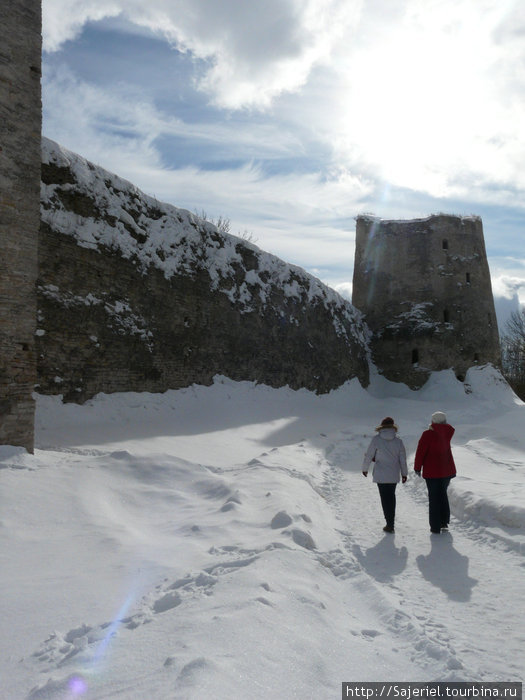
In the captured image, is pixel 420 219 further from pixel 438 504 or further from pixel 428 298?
pixel 438 504

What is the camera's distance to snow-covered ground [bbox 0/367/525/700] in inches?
104

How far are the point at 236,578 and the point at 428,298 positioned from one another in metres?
21.9

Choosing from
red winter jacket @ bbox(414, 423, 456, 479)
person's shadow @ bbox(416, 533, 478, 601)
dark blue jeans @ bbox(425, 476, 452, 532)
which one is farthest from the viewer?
red winter jacket @ bbox(414, 423, 456, 479)

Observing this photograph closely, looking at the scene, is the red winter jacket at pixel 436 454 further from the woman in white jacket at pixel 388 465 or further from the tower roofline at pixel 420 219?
the tower roofline at pixel 420 219

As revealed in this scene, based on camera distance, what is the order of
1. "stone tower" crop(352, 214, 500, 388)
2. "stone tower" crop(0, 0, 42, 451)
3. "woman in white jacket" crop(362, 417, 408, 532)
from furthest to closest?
"stone tower" crop(352, 214, 500, 388) < "stone tower" crop(0, 0, 42, 451) < "woman in white jacket" crop(362, 417, 408, 532)

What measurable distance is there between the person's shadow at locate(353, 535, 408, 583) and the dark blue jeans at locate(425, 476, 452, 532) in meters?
0.68

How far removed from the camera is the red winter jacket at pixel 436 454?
19.6 ft

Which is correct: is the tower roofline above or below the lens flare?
above

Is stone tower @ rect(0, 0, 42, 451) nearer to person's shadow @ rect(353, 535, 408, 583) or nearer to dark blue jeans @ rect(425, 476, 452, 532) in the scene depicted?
person's shadow @ rect(353, 535, 408, 583)

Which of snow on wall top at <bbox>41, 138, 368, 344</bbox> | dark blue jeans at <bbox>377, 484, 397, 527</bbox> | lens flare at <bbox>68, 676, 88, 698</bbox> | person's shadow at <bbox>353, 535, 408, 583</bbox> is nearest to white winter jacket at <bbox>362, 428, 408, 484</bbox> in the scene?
dark blue jeans at <bbox>377, 484, 397, 527</bbox>

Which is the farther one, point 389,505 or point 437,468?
point 437,468

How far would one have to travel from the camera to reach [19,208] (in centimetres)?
678

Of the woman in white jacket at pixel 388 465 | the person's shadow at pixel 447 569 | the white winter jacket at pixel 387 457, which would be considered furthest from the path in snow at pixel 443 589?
the white winter jacket at pixel 387 457

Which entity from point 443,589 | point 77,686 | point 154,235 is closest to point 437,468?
point 443,589
